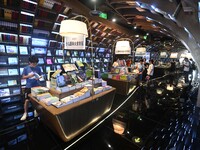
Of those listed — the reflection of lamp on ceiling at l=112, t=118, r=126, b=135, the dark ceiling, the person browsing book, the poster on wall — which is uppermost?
the dark ceiling

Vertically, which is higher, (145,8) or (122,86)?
(145,8)

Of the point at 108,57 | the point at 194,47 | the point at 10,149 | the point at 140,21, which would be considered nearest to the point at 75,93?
the point at 10,149

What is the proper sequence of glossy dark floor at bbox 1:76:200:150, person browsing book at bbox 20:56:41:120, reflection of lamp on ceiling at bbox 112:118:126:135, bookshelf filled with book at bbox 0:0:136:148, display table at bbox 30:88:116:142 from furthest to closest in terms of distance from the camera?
1. bookshelf filled with book at bbox 0:0:136:148
2. person browsing book at bbox 20:56:41:120
3. reflection of lamp on ceiling at bbox 112:118:126:135
4. glossy dark floor at bbox 1:76:200:150
5. display table at bbox 30:88:116:142

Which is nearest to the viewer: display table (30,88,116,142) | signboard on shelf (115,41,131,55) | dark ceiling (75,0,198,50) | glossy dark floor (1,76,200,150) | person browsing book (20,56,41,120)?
display table (30,88,116,142)

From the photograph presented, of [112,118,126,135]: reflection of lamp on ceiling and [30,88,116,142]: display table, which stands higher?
[30,88,116,142]: display table

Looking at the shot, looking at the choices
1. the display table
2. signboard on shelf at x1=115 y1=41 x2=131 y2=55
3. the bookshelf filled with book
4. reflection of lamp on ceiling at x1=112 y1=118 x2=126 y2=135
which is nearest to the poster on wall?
the bookshelf filled with book

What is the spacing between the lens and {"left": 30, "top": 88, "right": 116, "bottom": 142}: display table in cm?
177

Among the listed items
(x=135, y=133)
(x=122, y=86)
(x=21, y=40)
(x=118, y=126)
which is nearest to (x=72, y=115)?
(x=118, y=126)

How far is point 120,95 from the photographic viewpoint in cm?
478

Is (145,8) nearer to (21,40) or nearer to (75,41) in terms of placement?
(75,41)

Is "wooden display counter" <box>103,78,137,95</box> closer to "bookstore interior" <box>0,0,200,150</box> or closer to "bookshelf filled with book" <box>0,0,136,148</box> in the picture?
"bookstore interior" <box>0,0,200,150</box>

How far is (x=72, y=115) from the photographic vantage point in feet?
6.31

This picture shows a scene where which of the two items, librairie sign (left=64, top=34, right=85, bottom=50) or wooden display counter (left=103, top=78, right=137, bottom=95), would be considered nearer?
librairie sign (left=64, top=34, right=85, bottom=50)

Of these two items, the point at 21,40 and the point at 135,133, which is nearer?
the point at 135,133
